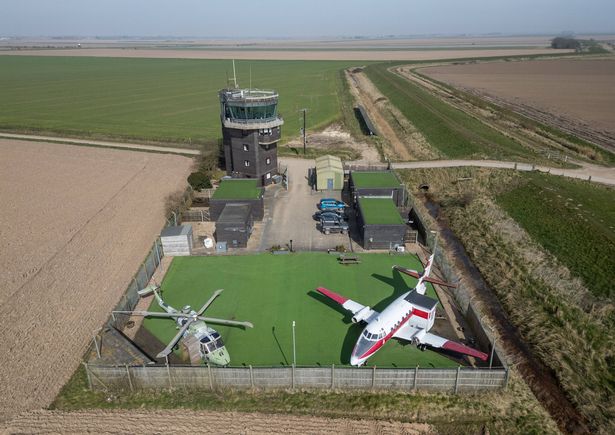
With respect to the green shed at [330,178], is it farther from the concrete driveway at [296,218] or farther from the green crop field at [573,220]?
the green crop field at [573,220]

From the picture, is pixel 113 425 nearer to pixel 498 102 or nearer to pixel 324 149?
pixel 324 149

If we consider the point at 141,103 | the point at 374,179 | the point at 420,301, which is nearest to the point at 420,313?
the point at 420,301

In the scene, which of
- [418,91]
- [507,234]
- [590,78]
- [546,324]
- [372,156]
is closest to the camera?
[546,324]

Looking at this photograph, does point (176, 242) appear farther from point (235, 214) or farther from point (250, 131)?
point (250, 131)

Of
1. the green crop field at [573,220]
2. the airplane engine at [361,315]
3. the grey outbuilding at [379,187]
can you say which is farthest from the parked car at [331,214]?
the green crop field at [573,220]

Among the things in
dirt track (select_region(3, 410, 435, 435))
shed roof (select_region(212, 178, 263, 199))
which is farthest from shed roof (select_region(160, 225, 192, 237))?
dirt track (select_region(3, 410, 435, 435))

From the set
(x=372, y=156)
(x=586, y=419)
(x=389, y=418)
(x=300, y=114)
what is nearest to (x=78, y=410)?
(x=389, y=418)
